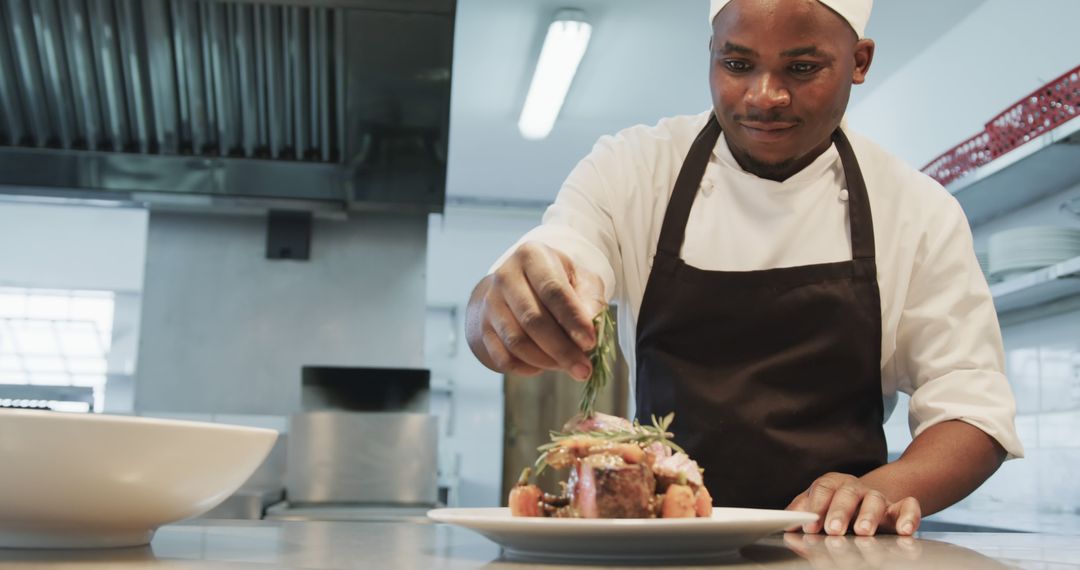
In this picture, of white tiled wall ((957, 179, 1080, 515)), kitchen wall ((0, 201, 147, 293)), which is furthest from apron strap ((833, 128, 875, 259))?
kitchen wall ((0, 201, 147, 293))

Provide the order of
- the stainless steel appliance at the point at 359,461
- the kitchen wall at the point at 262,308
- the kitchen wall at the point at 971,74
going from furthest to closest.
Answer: the kitchen wall at the point at 971,74 < the kitchen wall at the point at 262,308 < the stainless steel appliance at the point at 359,461

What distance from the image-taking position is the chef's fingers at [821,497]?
1.17 m

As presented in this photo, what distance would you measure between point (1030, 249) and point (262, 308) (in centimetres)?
252

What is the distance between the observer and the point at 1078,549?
100cm

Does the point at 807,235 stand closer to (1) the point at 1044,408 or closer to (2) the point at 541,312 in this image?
(2) the point at 541,312

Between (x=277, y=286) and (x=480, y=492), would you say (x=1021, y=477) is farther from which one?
(x=480, y=492)

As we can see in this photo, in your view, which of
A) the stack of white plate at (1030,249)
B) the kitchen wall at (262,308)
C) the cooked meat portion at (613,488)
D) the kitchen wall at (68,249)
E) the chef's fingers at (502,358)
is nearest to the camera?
the cooked meat portion at (613,488)

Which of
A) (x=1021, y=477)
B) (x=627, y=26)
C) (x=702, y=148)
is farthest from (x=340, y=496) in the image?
(x=627, y=26)

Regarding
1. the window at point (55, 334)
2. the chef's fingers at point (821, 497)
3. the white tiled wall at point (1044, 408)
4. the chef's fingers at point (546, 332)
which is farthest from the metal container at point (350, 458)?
the window at point (55, 334)

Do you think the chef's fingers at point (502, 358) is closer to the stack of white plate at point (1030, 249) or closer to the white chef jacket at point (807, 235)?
the white chef jacket at point (807, 235)

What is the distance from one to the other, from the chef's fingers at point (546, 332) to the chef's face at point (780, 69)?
682 mm

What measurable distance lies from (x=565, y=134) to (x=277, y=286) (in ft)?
11.9

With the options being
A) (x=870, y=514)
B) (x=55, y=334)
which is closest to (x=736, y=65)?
(x=870, y=514)

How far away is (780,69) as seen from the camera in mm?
1517
